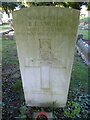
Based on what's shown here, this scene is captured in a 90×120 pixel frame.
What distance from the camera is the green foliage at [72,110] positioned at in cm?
→ 386

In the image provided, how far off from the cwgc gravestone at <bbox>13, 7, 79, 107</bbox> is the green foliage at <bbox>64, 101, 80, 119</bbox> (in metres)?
0.13

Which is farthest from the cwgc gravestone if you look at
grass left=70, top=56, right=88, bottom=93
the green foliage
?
grass left=70, top=56, right=88, bottom=93

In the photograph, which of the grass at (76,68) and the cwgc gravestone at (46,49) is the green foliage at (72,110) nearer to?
the cwgc gravestone at (46,49)

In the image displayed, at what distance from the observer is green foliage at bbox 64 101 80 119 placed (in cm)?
386

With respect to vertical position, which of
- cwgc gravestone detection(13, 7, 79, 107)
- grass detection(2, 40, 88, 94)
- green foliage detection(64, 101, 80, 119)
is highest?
cwgc gravestone detection(13, 7, 79, 107)

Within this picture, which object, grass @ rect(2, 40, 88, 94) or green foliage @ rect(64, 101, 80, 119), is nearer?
green foliage @ rect(64, 101, 80, 119)

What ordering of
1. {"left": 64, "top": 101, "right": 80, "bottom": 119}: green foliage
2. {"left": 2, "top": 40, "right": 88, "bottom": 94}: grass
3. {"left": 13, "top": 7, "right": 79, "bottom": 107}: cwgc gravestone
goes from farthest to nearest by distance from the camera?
{"left": 2, "top": 40, "right": 88, "bottom": 94}: grass, {"left": 64, "top": 101, "right": 80, "bottom": 119}: green foliage, {"left": 13, "top": 7, "right": 79, "bottom": 107}: cwgc gravestone

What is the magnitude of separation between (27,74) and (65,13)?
4.07ft

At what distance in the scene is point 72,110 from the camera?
4023 mm

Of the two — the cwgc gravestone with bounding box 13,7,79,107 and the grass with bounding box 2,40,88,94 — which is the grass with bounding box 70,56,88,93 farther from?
the cwgc gravestone with bounding box 13,7,79,107

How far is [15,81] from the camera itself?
5543mm

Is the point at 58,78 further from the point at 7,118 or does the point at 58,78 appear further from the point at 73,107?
the point at 7,118

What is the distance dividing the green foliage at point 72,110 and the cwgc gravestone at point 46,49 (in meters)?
0.13

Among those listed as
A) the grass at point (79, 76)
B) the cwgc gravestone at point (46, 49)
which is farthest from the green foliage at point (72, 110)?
the grass at point (79, 76)
